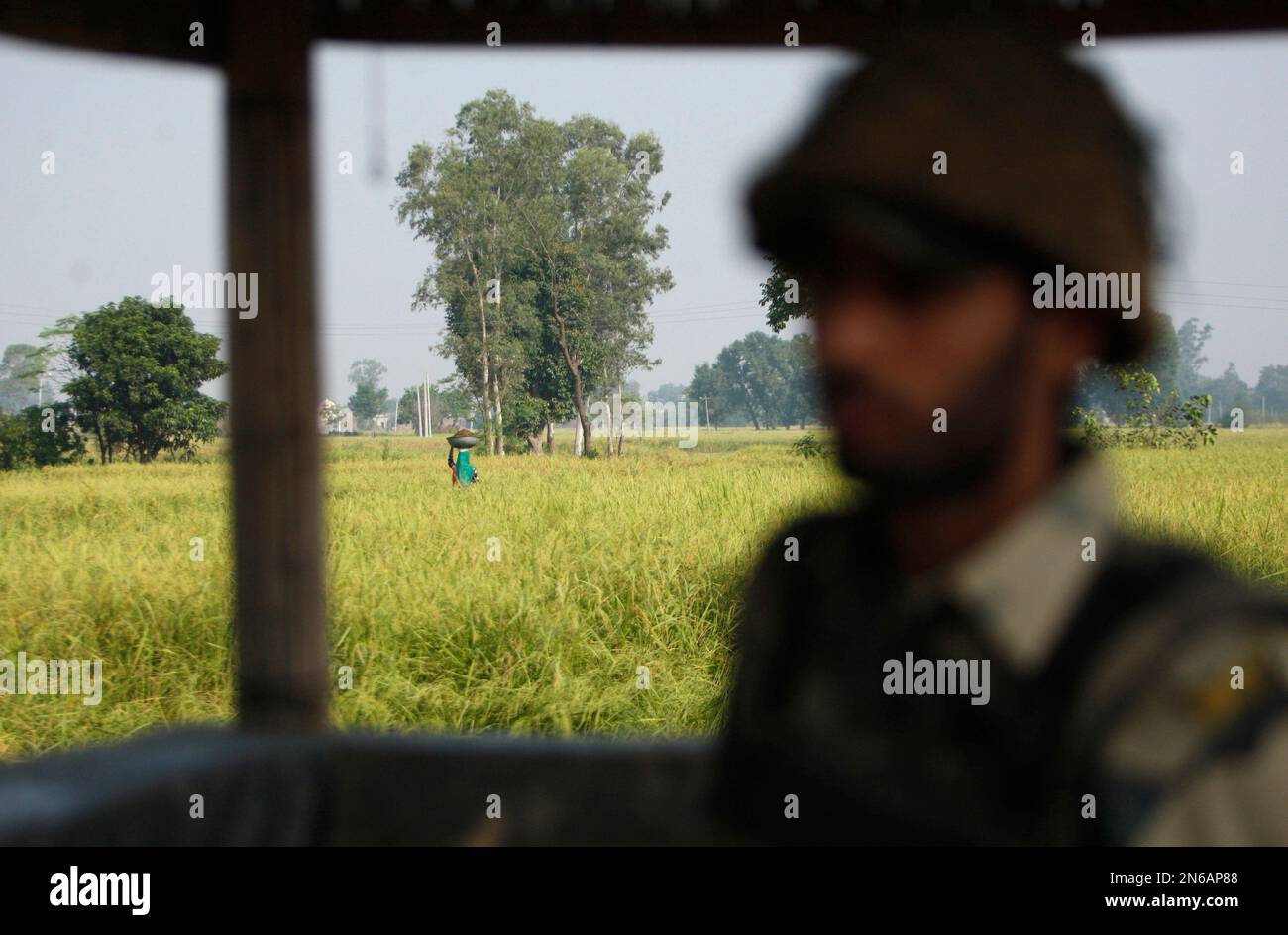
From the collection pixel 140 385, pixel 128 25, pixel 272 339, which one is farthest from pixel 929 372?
pixel 140 385

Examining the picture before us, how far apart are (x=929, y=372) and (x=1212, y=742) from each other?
23cm

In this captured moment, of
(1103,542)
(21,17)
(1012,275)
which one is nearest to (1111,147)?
(1012,275)

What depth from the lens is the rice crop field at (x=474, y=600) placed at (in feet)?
11.7

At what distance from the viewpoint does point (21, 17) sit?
68.7 inches

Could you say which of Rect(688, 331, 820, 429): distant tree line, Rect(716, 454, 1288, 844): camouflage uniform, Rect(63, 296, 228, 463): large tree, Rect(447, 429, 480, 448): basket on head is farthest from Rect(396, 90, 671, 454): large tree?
Rect(716, 454, 1288, 844): camouflage uniform

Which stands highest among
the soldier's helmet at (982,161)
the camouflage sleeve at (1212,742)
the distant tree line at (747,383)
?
the distant tree line at (747,383)

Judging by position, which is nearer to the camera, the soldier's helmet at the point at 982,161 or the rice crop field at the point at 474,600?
the soldier's helmet at the point at 982,161

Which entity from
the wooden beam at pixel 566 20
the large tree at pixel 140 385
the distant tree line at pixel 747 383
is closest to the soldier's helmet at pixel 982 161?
the wooden beam at pixel 566 20

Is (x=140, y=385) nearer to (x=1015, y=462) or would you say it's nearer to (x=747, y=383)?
(x=1015, y=462)

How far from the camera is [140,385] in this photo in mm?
14352

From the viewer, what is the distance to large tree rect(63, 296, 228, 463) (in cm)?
1437

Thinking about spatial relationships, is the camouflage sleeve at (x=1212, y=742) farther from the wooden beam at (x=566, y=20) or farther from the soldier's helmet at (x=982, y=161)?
the wooden beam at (x=566, y=20)

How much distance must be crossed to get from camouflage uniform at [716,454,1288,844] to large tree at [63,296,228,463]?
15.3m
